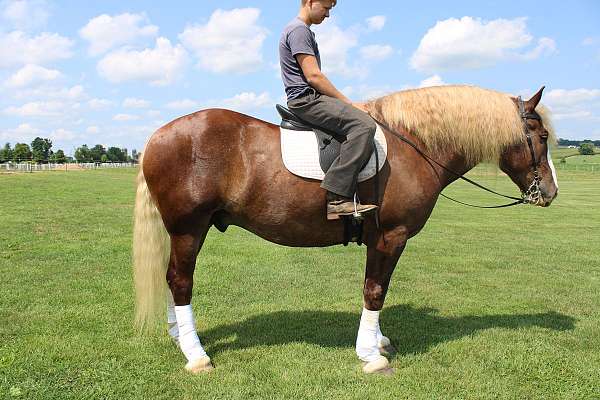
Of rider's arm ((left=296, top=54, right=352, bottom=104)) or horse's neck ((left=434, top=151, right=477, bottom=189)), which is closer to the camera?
rider's arm ((left=296, top=54, right=352, bottom=104))

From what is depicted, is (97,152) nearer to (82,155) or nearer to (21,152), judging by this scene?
(82,155)

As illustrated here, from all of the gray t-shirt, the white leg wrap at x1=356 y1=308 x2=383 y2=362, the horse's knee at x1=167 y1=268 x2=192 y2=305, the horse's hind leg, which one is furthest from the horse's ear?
the horse's knee at x1=167 y1=268 x2=192 y2=305

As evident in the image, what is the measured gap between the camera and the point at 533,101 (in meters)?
4.82

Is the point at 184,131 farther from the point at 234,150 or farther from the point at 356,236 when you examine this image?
the point at 356,236

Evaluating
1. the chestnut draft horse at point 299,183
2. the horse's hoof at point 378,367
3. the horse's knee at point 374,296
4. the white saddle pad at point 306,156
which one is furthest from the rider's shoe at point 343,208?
the horse's hoof at point 378,367

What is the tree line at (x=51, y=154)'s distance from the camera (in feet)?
293

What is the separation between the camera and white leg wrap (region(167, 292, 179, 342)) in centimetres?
511

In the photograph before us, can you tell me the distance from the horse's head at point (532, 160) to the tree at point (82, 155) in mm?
131512

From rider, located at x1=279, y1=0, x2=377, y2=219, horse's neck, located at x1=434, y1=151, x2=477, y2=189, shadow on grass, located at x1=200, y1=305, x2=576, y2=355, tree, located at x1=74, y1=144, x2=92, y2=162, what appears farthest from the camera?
tree, located at x1=74, y1=144, x2=92, y2=162

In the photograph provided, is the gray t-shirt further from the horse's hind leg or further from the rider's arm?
the horse's hind leg

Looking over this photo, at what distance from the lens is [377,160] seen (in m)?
4.45

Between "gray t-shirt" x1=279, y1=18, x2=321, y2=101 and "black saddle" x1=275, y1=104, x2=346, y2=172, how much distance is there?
0.22 metres

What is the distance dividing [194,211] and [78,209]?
49.2ft

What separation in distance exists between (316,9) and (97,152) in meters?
143
